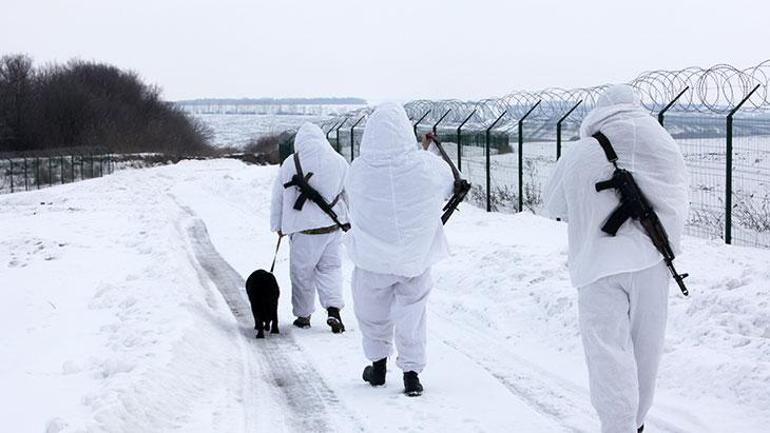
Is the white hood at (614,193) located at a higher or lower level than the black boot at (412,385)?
higher

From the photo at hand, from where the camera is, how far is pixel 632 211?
496 centimetres

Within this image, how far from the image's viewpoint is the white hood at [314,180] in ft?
30.1

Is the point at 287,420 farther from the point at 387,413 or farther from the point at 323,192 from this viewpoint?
the point at 323,192

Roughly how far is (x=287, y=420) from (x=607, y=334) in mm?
2208

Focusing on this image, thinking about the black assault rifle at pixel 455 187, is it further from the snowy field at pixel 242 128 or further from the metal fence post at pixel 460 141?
the snowy field at pixel 242 128

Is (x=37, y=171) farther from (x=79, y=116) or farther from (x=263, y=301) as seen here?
(x=263, y=301)

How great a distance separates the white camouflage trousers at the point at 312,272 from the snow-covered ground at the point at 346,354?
1.08ft

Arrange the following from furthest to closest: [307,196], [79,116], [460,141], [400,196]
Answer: [79,116] < [460,141] < [307,196] < [400,196]

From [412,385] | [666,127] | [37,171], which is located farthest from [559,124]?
[37,171]

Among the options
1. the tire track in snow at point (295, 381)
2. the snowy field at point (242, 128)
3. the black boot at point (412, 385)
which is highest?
the snowy field at point (242, 128)

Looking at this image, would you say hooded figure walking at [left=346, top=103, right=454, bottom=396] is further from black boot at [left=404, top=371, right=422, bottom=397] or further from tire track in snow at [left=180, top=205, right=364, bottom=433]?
tire track in snow at [left=180, top=205, right=364, bottom=433]

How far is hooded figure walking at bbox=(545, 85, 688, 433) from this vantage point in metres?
4.94

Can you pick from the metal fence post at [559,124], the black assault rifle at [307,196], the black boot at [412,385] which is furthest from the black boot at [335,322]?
Result: the metal fence post at [559,124]

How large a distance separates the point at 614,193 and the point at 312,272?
4771 millimetres
